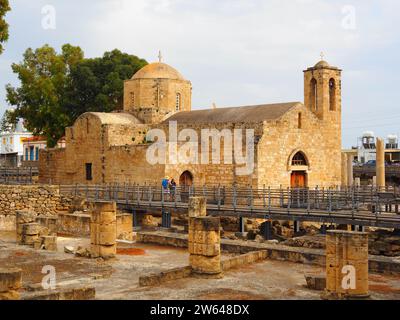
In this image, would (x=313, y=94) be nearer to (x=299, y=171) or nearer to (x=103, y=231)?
(x=299, y=171)

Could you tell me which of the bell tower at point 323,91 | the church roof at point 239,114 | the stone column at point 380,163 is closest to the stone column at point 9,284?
the church roof at point 239,114

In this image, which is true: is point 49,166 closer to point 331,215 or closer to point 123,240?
point 123,240

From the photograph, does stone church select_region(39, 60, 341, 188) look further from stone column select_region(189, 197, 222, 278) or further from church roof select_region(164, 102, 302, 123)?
stone column select_region(189, 197, 222, 278)

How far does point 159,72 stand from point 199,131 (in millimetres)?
7416

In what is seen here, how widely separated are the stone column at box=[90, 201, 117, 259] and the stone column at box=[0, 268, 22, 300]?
5200 mm

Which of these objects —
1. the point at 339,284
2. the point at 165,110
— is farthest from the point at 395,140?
the point at 339,284

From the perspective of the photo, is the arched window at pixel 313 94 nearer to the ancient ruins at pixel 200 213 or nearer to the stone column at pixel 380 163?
the ancient ruins at pixel 200 213

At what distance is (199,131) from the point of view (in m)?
28.0

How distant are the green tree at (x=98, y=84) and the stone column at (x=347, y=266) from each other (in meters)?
31.8

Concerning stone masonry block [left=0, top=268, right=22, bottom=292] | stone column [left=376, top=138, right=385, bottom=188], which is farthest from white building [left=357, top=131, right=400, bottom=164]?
stone masonry block [left=0, top=268, right=22, bottom=292]

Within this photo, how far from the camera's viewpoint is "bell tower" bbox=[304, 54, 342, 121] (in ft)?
90.7

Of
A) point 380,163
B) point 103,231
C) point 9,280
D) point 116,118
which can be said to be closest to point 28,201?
point 103,231
